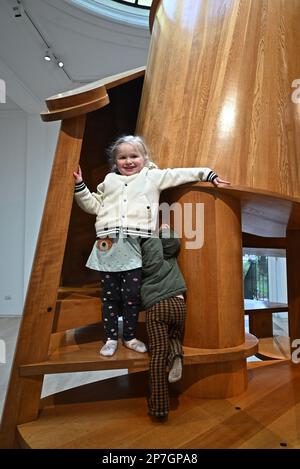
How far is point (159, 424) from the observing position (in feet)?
3.47

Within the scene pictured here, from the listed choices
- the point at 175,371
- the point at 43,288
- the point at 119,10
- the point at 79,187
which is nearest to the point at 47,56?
the point at 119,10

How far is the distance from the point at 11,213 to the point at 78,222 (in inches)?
171

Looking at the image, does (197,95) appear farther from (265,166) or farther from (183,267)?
(183,267)

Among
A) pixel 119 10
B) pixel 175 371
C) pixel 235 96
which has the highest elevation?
pixel 119 10

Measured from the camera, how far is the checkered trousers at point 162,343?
1.04 meters

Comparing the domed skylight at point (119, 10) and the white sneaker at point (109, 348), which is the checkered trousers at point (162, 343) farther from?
the domed skylight at point (119, 10)

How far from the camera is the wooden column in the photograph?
3.44 ft

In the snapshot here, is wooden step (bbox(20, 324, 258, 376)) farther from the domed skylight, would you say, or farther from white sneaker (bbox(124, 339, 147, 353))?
the domed skylight

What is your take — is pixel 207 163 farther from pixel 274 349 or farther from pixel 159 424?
pixel 274 349

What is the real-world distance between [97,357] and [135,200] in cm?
56

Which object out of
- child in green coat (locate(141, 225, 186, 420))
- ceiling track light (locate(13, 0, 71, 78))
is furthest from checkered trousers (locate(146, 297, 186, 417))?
ceiling track light (locate(13, 0, 71, 78))

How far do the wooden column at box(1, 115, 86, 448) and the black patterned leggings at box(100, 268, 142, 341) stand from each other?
0.19 m
